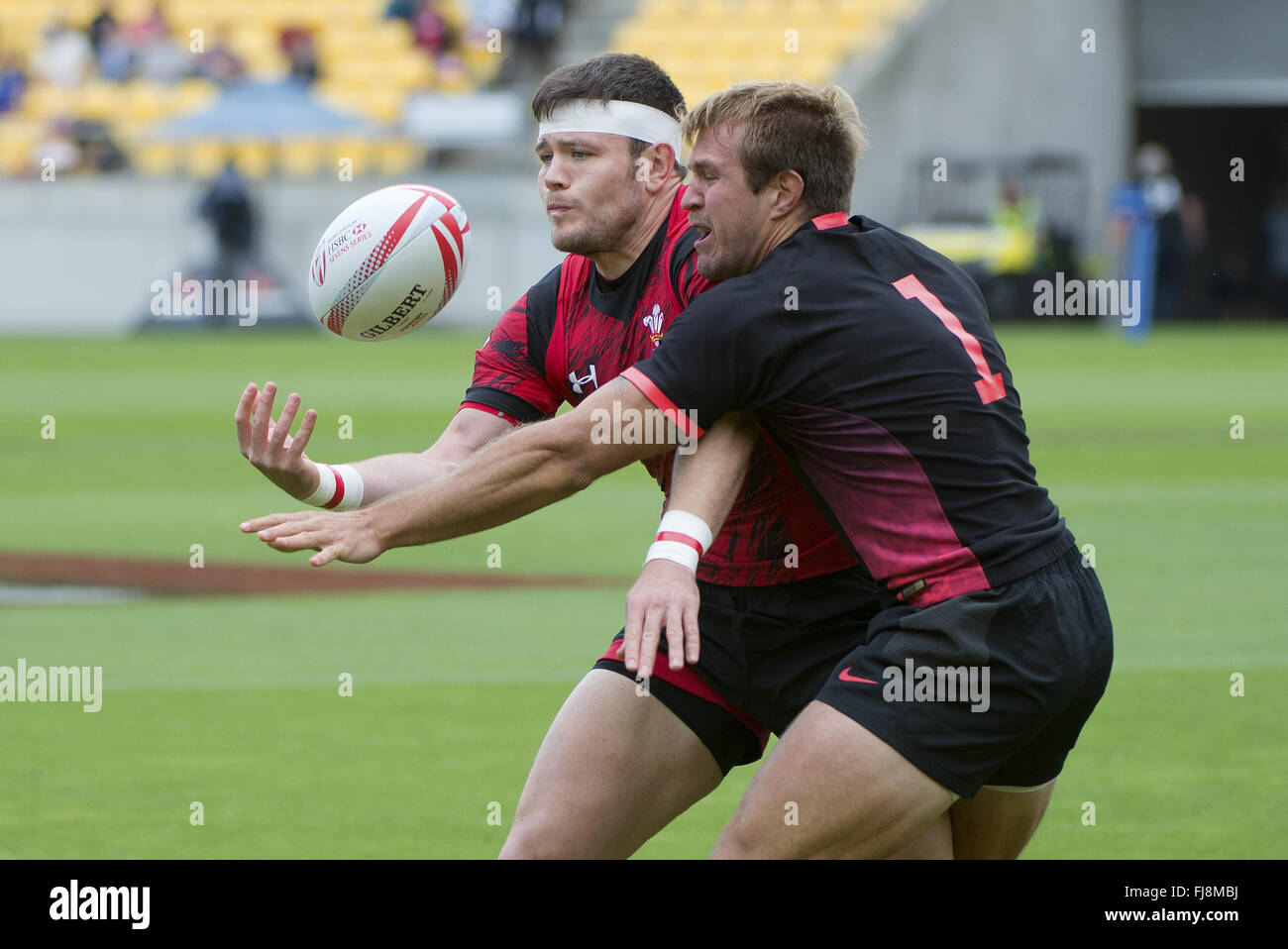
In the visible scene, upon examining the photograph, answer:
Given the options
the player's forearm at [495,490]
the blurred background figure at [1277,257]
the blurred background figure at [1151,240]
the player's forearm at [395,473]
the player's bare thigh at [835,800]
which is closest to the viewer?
the player's bare thigh at [835,800]

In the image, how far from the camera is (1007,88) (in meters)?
35.9

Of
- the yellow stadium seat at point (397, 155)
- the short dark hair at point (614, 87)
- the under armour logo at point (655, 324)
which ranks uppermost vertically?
the yellow stadium seat at point (397, 155)

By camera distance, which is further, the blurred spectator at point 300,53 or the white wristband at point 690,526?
the blurred spectator at point 300,53

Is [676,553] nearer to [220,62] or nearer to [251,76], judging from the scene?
[220,62]

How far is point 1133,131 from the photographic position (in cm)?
3666

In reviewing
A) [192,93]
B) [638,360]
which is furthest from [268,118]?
[638,360]

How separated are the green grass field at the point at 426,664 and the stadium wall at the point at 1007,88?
1672 cm

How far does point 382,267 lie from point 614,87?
856 mm

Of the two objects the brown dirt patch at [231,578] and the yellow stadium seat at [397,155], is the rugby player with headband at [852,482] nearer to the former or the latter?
the brown dirt patch at [231,578]

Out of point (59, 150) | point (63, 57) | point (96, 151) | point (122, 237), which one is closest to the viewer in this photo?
point (122, 237)

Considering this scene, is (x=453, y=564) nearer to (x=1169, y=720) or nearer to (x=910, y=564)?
(x=1169, y=720)

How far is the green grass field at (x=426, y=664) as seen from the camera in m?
6.57

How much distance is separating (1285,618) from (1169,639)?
2.97 ft

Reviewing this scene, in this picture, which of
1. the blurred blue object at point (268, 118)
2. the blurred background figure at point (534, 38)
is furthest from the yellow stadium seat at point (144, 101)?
the blurred background figure at point (534, 38)
